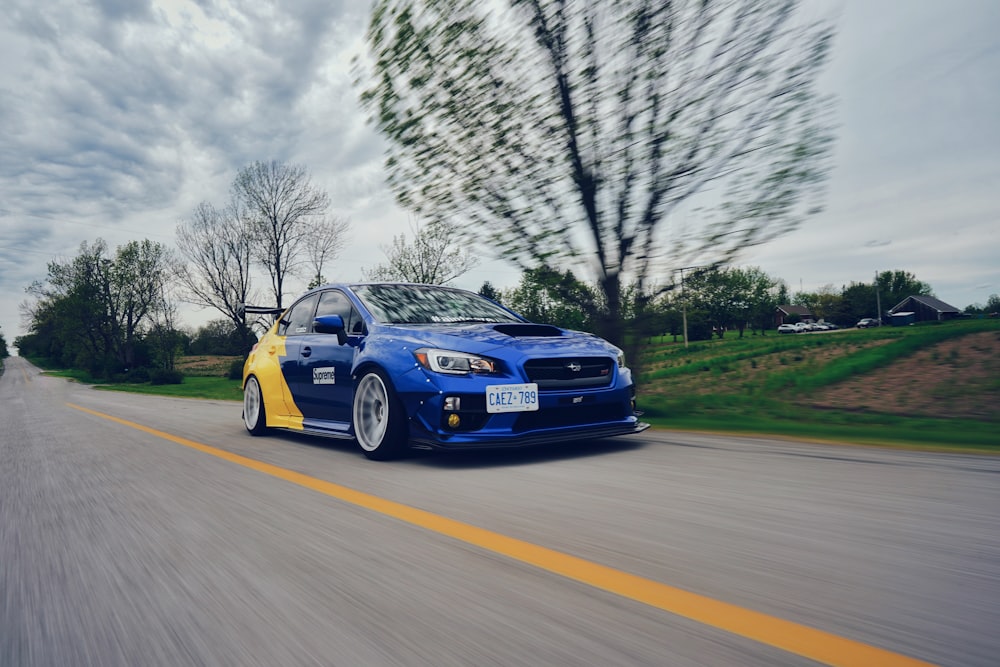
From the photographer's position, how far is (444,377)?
15.8 ft

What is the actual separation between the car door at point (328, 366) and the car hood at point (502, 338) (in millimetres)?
579

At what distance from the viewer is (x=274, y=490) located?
4.31 metres

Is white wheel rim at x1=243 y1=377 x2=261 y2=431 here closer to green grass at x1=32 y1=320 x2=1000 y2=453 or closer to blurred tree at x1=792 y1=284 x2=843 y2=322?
green grass at x1=32 y1=320 x2=1000 y2=453

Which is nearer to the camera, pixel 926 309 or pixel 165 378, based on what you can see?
pixel 165 378

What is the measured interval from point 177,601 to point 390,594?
29.4 inches

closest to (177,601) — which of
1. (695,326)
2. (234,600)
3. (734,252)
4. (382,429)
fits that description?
(234,600)

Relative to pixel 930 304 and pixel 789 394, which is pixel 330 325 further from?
pixel 930 304

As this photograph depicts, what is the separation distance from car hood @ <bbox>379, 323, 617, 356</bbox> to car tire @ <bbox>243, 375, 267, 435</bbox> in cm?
300

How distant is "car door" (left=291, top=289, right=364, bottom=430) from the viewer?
589 cm

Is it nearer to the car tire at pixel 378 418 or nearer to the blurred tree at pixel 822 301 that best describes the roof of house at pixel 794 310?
the blurred tree at pixel 822 301

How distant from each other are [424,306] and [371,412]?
1215mm

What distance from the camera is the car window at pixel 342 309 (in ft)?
19.8

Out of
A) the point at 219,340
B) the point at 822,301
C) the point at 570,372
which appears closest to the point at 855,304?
the point at 822,301

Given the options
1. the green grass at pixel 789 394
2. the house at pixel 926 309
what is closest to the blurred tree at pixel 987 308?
the house at pixel 926 309
